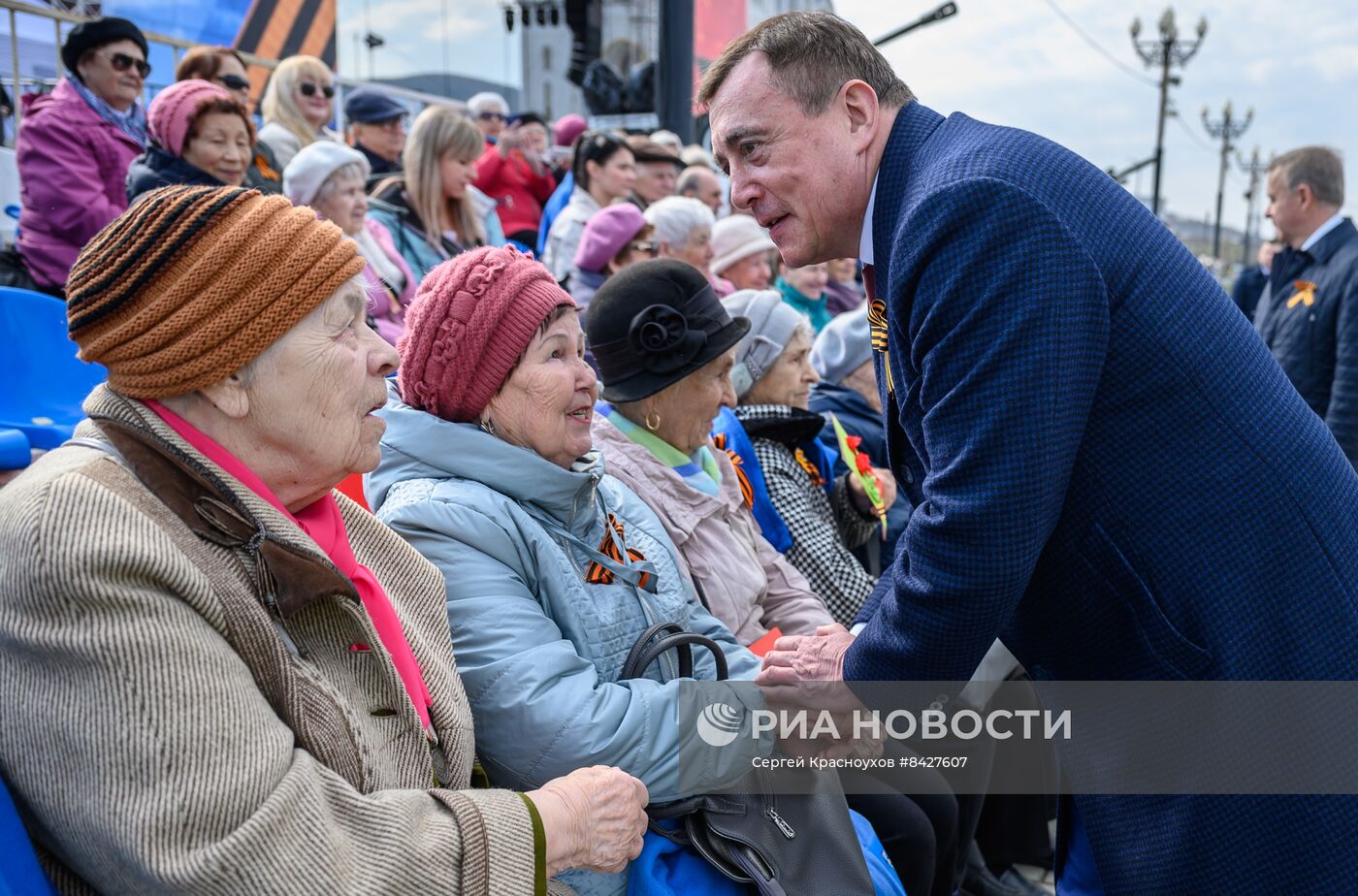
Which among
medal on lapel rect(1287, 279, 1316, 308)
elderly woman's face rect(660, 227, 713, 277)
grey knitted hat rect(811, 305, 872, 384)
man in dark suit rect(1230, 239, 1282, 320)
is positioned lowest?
man in dark suit rect(1230, 239, 1282, 320)

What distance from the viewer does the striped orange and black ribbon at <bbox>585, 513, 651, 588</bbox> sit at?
2.20 m

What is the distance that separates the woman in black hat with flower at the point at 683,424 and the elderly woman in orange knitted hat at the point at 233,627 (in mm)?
1091

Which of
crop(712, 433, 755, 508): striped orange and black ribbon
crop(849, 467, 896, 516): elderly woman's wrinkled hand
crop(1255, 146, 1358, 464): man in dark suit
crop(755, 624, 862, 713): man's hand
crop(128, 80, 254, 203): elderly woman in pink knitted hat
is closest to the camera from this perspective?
crop(755, 624, 862, 713): man's hand

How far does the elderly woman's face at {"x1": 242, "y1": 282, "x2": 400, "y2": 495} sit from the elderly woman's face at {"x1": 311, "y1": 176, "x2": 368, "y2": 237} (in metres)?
3.01

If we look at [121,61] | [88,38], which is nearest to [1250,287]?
[121,61]

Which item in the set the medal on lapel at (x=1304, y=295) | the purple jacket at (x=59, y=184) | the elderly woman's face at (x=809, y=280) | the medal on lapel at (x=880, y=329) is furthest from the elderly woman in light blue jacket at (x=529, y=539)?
the medal on lapel at (x=1304, y=295)

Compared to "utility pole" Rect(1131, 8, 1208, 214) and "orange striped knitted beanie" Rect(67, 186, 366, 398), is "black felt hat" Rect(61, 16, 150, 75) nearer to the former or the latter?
"orange striped knitted beanie" Rect(67, 186, 366, 398)

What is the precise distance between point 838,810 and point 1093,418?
966 mm

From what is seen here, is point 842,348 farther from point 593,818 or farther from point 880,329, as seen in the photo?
point 593,818

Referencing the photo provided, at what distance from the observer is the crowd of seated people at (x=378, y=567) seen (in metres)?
1.25

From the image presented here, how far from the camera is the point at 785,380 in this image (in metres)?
3.81

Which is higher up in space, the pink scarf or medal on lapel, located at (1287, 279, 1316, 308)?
the pink scarf

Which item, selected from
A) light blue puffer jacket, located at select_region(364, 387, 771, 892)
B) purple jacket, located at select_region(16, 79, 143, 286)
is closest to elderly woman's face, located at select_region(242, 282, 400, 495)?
light blue puffer jacket, located at select_region(364, 387, 771, 892)

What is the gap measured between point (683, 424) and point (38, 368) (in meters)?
1.73
